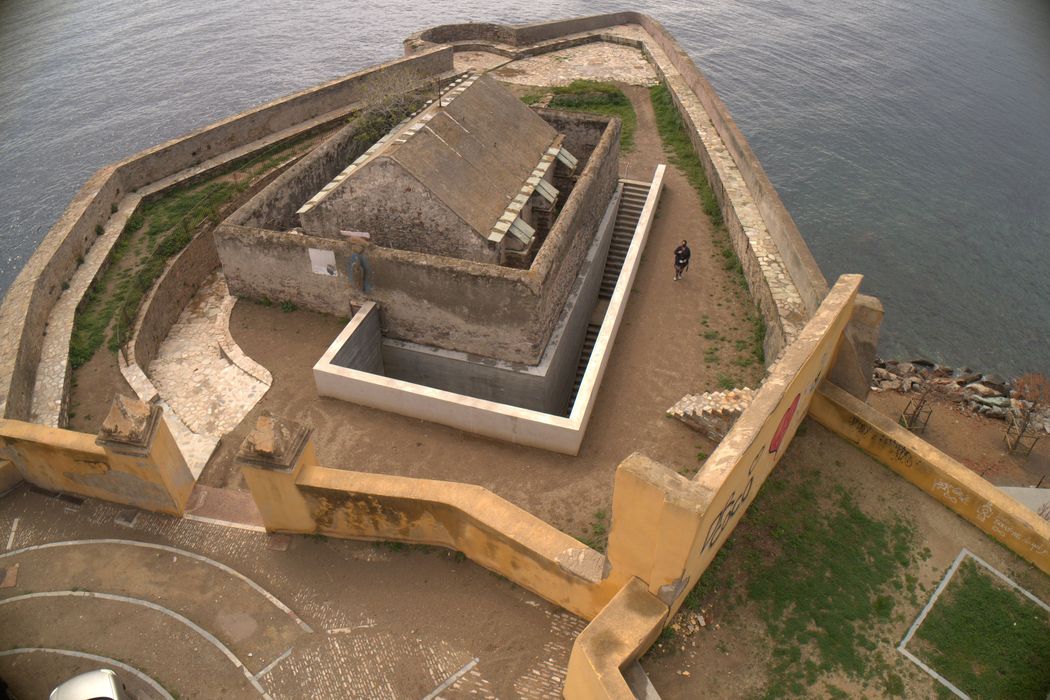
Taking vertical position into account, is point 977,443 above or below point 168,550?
below

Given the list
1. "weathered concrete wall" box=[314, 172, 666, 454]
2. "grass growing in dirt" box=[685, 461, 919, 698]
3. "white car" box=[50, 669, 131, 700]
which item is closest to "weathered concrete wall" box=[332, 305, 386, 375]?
"weathered concrete wall" box=[314, 172, 666, 454]

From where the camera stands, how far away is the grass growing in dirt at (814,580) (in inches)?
367

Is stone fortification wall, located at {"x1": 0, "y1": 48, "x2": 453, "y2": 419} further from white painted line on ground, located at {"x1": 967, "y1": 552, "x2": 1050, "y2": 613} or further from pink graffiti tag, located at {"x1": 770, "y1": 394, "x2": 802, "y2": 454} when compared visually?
white painted line on ground, located at {"x1": 967, "y1": 552, "x2": 1050, "y2": 613}

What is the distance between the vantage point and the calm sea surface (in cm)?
2939

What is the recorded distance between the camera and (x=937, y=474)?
11.2m

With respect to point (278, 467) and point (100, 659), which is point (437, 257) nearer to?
point (278, 467)

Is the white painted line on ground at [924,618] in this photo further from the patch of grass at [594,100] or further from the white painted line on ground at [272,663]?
the patch of grass at [594,100]

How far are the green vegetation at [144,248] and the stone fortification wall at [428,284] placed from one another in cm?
291

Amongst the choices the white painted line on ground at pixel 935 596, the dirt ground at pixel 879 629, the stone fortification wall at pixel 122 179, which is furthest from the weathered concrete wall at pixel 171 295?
the white painted line on ground at pixel 935 596

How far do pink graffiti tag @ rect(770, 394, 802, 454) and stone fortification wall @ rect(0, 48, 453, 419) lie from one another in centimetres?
1460

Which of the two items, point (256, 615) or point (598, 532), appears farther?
point (598, 532)

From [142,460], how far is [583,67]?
104 feet

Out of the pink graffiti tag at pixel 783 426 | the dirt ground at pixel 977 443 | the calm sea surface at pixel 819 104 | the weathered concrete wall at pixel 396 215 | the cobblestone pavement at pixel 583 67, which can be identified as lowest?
the dirt ground at pixel 977 443

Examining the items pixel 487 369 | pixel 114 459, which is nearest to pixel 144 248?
pixel 114 459
